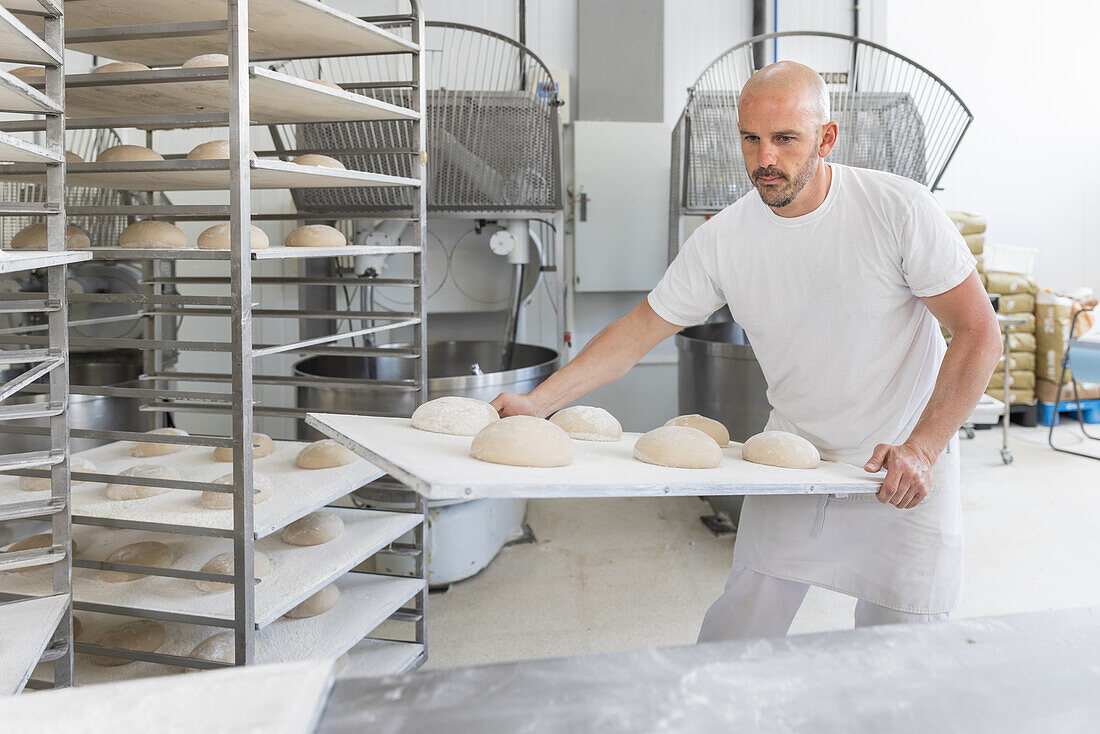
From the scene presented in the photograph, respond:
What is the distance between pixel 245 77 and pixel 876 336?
1286 mm

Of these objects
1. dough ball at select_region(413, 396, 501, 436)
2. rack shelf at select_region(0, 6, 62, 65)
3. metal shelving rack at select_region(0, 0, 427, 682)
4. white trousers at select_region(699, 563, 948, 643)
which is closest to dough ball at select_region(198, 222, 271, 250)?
metal shelving rack at select_region(0, 0, 427, 682)

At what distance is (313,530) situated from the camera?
6.79 ft

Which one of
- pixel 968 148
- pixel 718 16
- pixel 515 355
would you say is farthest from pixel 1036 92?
pixel 515 355

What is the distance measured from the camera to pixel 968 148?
5367mm

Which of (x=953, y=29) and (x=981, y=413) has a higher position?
(x=953, y=29)

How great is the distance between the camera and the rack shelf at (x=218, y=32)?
169 cm

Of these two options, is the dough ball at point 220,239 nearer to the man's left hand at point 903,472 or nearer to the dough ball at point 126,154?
the dough ball at point 126,154

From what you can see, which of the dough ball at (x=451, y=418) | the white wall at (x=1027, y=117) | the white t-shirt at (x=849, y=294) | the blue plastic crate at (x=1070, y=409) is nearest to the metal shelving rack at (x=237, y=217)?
the dough ball at (x=451, y=418)

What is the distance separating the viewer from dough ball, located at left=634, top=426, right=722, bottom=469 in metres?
1.32

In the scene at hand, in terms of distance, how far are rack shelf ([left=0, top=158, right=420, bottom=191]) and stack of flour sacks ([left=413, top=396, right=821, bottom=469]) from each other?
0.59 m

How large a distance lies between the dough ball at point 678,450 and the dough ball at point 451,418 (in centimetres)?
28

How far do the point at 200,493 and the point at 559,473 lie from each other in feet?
3.84

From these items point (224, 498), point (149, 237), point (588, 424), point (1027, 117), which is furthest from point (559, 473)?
point (1027, 117)

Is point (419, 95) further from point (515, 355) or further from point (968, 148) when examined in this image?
point (968, 148)
